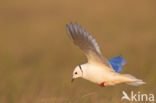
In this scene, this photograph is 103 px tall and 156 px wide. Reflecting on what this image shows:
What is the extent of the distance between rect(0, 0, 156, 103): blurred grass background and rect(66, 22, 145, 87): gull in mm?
438

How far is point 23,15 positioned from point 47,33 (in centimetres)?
225

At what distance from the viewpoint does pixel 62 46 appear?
44.9 feet

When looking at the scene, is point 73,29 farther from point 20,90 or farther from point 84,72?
point 20,90

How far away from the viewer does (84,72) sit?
289 inches

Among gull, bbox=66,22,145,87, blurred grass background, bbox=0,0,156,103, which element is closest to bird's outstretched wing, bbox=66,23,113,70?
gull, bbox=66,22,145,87

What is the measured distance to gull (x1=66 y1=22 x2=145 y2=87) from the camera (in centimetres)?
714

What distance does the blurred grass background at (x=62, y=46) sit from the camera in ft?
29.1

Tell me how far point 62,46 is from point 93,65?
630 centimetres

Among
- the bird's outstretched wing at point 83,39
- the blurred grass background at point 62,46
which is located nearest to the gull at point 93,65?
the bird's outstretched wing at point 83,39

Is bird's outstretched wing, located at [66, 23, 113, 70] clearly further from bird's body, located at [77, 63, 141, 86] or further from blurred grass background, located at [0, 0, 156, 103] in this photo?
blurred grass background, located at [0, 0, 156, 103]

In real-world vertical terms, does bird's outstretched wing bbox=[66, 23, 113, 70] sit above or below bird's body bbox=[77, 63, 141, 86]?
above

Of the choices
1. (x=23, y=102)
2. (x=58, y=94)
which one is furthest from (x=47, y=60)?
(x=23, y=102)

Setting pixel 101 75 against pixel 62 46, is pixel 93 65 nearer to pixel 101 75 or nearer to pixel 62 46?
pixel 101 75

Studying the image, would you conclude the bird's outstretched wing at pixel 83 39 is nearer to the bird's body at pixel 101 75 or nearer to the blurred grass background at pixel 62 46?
the bird's body at pixel 101 75
